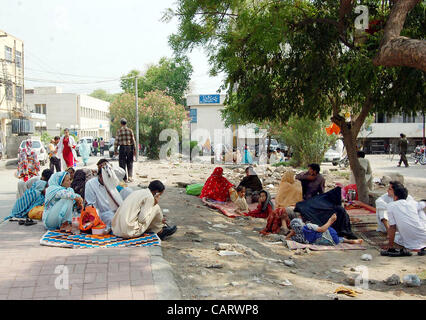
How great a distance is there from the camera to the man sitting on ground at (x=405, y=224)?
6.49 metres

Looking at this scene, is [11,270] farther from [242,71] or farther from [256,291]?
[242,71]

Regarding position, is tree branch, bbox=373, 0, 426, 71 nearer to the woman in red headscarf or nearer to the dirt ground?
the dirt ground

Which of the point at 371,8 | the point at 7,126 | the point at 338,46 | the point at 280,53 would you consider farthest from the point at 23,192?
the point at 7,126

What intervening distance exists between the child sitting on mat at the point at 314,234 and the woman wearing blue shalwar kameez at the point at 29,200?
4460 millimetres

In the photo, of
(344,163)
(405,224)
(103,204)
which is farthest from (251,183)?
(344,163)

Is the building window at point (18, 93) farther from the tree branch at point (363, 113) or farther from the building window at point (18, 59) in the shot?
the tree branch at point (363, 113)

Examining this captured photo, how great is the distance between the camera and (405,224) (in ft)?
21.3

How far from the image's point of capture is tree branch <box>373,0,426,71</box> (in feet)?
17.9

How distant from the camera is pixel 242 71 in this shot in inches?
412

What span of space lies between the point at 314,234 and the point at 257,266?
194 cm

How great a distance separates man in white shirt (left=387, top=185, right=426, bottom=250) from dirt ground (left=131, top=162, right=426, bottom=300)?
257mm

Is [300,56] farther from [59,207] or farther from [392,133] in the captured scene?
[392,133]

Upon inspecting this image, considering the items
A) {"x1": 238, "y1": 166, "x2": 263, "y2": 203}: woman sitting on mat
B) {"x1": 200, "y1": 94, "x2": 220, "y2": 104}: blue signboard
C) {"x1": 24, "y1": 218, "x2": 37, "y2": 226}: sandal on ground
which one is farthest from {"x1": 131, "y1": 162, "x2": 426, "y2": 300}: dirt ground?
{"x1": 200, "y1": 94, "x2": 220, "y2": 104}: blue signboard

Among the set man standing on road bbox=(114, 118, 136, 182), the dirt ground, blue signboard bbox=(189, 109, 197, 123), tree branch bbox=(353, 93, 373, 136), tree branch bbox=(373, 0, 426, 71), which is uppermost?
blue signboard bbox=(189, 109, 197, 123)
